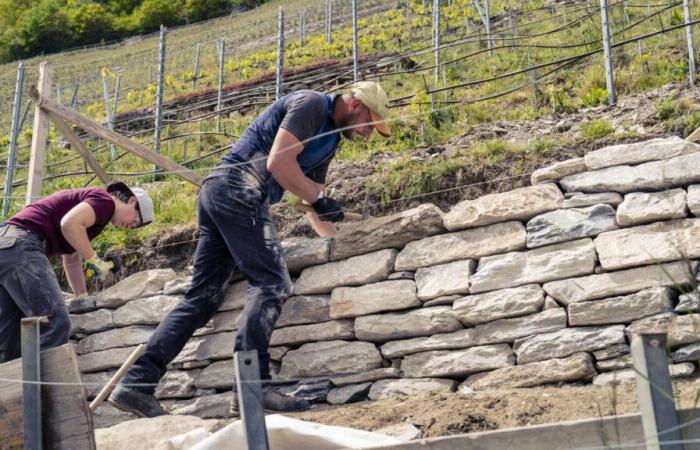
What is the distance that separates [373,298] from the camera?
16.9ft

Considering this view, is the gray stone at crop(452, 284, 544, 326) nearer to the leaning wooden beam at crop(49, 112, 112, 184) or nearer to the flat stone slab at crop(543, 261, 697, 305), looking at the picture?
the flat stone slab at crop(543, 261, 697, 305)

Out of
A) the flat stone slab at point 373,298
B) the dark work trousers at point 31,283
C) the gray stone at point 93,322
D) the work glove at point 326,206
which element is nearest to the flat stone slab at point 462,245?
the flat stone slab at point 373,298

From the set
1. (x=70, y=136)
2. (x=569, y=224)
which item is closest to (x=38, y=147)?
(x=70, y=136)

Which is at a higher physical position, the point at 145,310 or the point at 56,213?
the point at 56,213

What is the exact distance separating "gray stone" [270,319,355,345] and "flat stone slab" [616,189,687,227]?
1579 mm

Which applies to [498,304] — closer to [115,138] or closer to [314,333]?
[314,333]

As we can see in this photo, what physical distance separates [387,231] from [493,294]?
0.77 meters

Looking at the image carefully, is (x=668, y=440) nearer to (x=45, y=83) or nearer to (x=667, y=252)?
(x=667, y=252)

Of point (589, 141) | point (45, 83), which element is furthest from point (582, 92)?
point (45, 83)

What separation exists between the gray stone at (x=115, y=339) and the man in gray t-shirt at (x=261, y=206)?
75cm

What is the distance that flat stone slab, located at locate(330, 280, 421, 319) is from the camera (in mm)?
5070

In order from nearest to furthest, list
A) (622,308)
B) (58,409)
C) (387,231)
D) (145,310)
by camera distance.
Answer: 1. (58,409)
2. (622,308)
3. (387,231)
4. (145,310)

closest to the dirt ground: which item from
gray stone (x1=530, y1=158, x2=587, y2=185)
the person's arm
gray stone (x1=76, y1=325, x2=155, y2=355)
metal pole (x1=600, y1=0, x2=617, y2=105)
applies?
gray stone (x1=530, y1=158, x2=587, y2=185)

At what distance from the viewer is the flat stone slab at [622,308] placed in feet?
14.4
